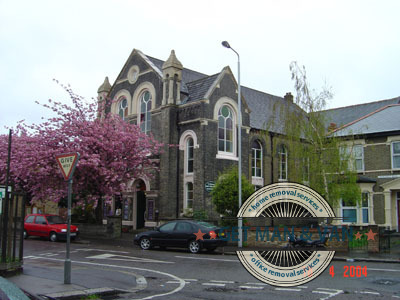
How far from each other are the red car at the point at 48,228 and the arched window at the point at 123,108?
10097 millimetres

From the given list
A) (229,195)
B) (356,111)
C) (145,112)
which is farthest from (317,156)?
(356,111)

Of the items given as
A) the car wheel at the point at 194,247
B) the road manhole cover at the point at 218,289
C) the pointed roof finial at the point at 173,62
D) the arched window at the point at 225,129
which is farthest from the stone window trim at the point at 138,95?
the road manhole cover at the point at 218,289

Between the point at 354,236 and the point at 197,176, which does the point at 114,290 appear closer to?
the point at 354,236

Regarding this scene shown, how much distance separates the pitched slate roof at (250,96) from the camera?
90.3ft

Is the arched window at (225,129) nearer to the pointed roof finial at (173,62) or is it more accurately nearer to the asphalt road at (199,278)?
the pointed roof finial at (173,62)

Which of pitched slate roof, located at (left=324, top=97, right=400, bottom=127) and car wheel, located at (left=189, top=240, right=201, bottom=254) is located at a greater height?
pitched slate roof, located at (left=324, top=97, right=400, bottom=127)

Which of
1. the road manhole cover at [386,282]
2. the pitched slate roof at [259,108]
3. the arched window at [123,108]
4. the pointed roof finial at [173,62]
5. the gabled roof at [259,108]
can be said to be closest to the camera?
the road manhole cover at [386,282]

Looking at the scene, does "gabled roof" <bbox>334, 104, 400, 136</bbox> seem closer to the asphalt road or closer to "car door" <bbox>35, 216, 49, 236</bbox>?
the asphalt road

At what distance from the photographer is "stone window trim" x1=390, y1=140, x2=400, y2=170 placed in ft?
84.6

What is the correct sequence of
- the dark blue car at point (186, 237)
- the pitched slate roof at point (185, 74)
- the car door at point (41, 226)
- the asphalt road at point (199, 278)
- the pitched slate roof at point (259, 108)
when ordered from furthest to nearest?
the pitched slate roof at point (259, 108)
the pitched slate roof at point (185, 74)
the car door at point (41, 226)
the dark blue car at point (186, 237)
the asphalt road at point (199, 278)

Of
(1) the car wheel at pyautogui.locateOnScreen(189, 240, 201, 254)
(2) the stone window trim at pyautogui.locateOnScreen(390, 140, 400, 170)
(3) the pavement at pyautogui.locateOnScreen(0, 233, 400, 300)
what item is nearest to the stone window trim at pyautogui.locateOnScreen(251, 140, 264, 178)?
(2) the stone window trim at pyautogui.locateOnScreen(390, 140, 400, 170)

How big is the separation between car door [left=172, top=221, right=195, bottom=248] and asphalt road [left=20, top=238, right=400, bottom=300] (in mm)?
1118

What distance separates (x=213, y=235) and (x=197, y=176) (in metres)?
8.63

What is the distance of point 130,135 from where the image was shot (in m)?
24.8
